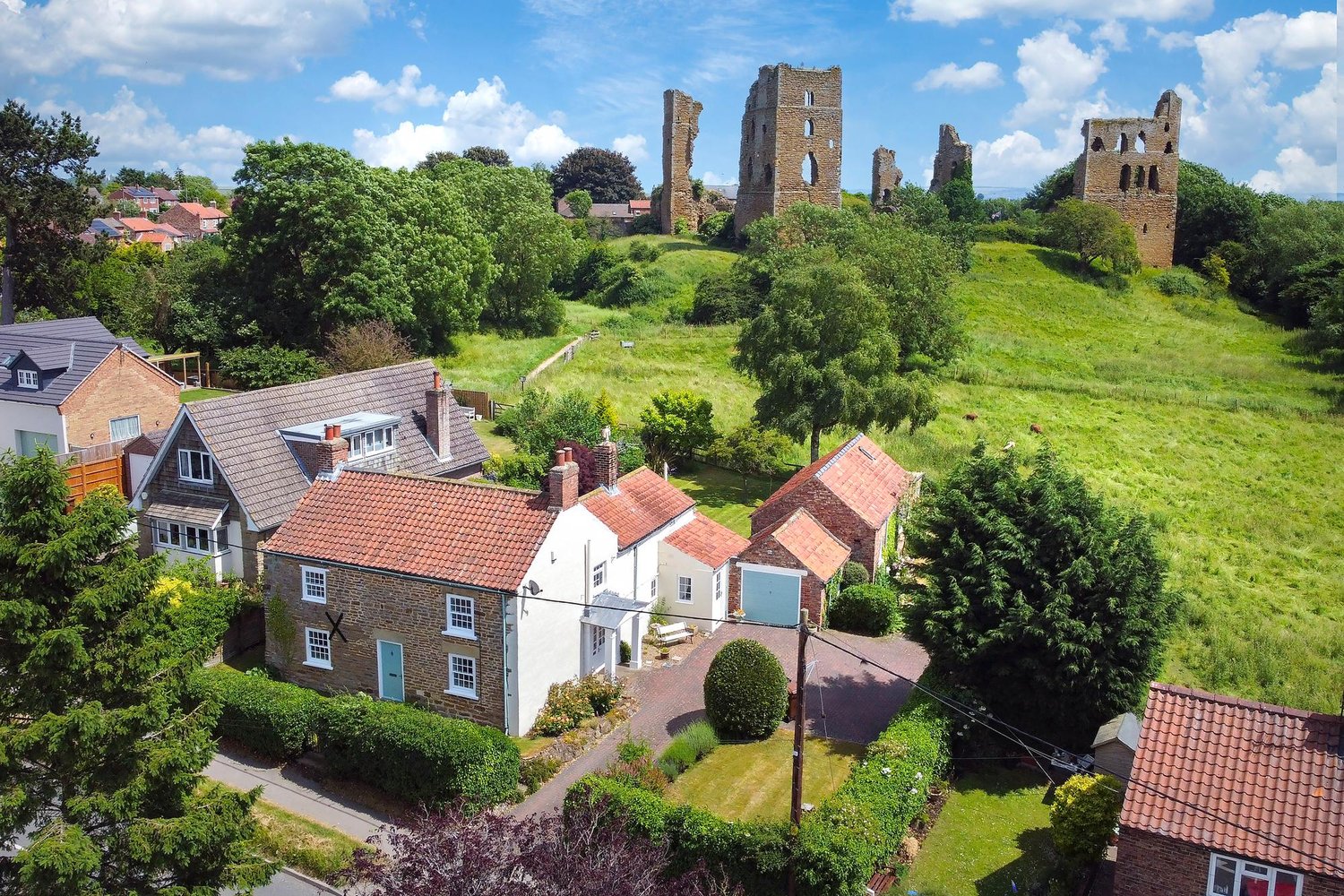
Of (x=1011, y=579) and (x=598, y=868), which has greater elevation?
(x=1011, y=579)

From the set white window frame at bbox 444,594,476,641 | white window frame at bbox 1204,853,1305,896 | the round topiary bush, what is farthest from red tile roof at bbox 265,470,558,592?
white window frame at bbox 1204,853,1305,896

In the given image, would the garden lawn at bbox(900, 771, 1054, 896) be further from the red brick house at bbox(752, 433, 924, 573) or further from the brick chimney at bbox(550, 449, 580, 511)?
the red brick house at bbox(752, 433, 924, 573)

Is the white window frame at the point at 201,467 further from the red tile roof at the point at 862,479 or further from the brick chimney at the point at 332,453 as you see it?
the red tile roof at the point at 862,479

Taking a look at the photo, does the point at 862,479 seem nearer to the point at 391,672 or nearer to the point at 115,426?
the point at 391,672

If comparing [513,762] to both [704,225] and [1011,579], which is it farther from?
[704,225]

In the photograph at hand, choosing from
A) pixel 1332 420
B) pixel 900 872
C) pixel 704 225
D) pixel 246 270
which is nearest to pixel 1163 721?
pixel 900 872

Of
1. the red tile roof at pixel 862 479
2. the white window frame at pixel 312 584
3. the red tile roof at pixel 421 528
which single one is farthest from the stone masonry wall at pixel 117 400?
the red tile roof at pixel 862 479
